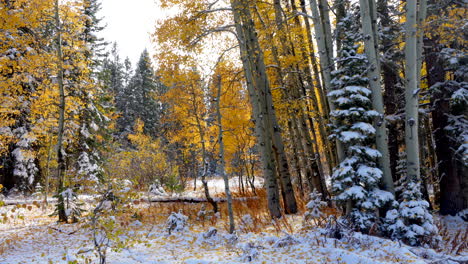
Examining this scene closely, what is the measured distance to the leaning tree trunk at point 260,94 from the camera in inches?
298

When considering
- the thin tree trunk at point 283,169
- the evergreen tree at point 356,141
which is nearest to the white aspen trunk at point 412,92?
the evergreen tree at point 356,141

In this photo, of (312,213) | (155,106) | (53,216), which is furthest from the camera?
(155,106)

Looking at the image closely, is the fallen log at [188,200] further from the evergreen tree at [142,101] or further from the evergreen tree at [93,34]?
the evergreen tree at [142,101]

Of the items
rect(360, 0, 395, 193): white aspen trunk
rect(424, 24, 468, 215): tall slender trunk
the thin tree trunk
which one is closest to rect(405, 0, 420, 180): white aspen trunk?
rect(360, 0, 395, 193): white aspen trunk

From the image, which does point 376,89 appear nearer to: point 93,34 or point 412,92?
point 412,92

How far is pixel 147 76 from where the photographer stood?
36594 millimetres

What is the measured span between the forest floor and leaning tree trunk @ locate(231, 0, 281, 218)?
0.89 meters

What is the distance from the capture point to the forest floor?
4672mm

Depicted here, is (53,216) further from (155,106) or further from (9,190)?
(155,106)

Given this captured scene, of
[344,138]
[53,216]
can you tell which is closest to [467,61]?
[344,138]

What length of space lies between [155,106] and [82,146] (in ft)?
67.2

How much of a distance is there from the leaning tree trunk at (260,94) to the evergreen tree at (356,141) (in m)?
2.16

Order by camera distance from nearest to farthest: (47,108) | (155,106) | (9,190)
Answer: (47,108) < (9,190) < (155,106)

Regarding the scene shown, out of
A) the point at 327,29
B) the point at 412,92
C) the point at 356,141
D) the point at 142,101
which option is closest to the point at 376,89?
the point at 412,92
